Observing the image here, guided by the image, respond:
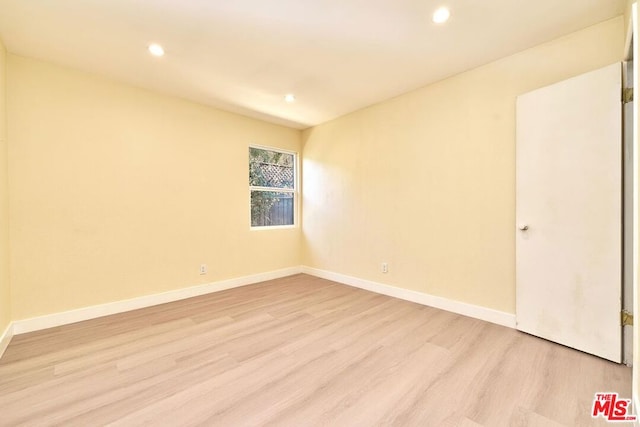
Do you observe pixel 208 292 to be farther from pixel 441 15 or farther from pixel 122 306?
pixel 441 15

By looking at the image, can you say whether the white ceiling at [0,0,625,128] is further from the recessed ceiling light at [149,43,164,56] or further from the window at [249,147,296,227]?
the window at [249,147,296,227]

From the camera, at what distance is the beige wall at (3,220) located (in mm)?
2230

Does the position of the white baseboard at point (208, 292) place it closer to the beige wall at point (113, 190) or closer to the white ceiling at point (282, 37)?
the beige wall at point (113, 190)

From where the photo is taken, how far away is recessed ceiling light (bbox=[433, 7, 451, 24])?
1.93 metres

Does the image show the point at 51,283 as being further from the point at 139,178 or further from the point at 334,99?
the point at 334,99

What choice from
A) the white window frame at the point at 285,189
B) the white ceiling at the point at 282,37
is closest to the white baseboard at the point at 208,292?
the white window frame at the point at 285,189

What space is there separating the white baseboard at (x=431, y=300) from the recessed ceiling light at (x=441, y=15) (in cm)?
256

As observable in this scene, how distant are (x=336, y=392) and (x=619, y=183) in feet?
7.89

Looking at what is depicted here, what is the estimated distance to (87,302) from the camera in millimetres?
2797

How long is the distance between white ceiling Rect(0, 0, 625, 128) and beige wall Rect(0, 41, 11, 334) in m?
0.40

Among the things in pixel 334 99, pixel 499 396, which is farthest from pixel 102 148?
pixel 499 396

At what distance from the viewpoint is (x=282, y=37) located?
222cm

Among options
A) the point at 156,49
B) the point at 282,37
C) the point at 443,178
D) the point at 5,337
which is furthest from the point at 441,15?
the point at 5,337

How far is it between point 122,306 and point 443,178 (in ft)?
12.5
